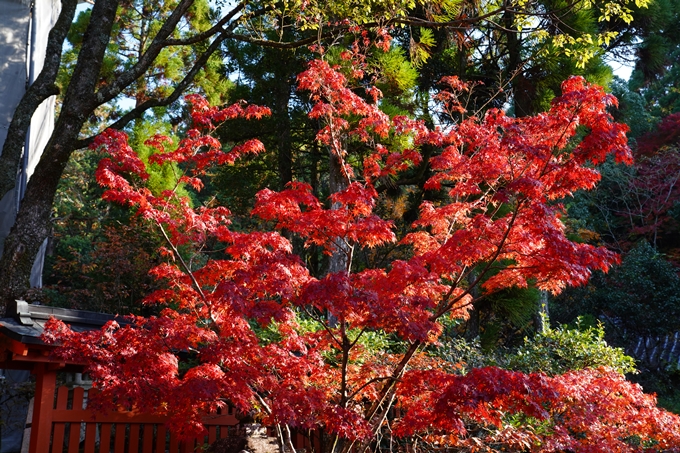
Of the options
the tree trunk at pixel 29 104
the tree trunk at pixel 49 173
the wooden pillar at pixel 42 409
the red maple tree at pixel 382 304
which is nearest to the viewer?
the red maple tree at pixel 382 304

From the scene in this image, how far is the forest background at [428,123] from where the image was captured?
9820mm

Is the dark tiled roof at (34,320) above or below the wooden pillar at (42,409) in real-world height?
above

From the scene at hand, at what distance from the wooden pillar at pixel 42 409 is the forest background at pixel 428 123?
12.2 ft

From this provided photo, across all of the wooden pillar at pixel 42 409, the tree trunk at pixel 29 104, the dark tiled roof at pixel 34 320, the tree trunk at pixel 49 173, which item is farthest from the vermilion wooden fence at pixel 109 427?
the tree trunk at pixel 29 104

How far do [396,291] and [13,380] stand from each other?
7.51 m

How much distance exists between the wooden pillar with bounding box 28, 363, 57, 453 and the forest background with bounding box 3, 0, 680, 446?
373 centimetres

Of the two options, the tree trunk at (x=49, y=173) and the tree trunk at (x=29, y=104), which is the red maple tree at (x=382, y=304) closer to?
the tree trunk at (x=49, y=173)

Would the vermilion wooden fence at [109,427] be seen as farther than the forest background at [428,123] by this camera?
No

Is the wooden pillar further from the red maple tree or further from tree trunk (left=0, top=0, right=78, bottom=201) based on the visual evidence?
tree trunk (left=0, top=0, right=78, bottom=201)

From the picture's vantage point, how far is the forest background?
9.82 metres

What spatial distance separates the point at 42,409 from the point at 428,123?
849 centimetres

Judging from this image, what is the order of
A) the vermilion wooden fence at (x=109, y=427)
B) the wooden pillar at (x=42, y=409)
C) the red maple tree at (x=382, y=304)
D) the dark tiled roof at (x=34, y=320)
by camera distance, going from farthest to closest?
the vermilion wooden fence at (x=109, y=427), the wooden pillar at (x=42, y=409), the dark tiled roof at (x=34, y=320), the red maple tree at (x=382, y=304)

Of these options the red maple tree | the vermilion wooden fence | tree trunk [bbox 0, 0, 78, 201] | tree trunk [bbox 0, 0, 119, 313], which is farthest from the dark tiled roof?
tree trunk [bbox 0, 0, 78, 201]

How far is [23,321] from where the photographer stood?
5.22 metres
